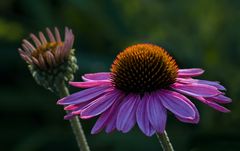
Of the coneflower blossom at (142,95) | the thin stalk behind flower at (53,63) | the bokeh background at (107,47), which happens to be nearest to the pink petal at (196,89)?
the coneflower blossom at (142,95)

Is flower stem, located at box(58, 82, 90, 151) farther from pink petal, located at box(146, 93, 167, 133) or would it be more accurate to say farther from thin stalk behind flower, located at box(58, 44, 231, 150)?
pink petal, located at box(146, 93, 167, 133)

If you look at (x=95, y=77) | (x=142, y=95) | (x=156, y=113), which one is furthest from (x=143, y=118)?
(x=95, y=77)

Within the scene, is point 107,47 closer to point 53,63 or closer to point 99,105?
point 53,63

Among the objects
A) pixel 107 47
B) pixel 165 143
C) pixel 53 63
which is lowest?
pixel 107 47

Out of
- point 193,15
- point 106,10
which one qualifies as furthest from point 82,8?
point 193,15

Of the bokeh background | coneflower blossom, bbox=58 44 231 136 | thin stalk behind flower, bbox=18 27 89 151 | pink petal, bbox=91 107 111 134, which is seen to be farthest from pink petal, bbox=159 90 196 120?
the bokeh background

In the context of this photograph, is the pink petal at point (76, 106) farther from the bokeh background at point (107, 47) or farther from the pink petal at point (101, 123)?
the bokeh background at point (107, 47)
